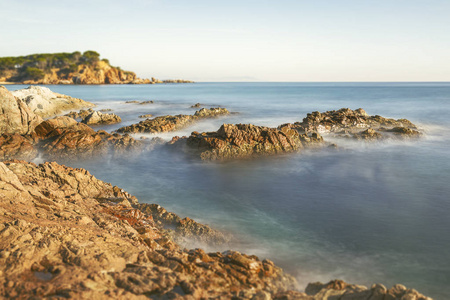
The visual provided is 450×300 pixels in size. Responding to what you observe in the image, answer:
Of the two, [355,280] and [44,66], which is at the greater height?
[44,66]

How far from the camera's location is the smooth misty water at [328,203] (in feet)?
25.2

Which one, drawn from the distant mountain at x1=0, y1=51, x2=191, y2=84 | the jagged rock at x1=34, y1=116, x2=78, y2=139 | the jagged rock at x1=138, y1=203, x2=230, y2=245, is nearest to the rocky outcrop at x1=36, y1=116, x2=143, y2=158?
the jagged rock at x1=34, y1=116, x2=78, y2=139

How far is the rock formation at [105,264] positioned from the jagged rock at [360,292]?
0.05 feet

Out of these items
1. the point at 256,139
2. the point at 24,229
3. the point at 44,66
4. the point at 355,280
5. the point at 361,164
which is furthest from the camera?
the point at 44,66

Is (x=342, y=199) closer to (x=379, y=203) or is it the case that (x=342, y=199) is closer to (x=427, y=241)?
(x=379, y=203)

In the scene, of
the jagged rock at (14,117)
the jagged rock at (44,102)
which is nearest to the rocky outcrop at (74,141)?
the jagged rock at (14,117)

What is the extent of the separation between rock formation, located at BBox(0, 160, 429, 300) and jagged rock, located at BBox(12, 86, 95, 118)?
2624 cm

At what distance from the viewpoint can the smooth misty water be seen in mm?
7688

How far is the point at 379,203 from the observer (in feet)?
37.3

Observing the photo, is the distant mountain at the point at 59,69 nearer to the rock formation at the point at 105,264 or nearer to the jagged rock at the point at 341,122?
the jagged rock at the point at 341,122

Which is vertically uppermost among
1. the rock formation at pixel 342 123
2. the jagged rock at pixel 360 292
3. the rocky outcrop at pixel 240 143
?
the rock formation at pixel 342 123

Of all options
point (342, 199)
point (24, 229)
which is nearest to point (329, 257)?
point (342, 199)

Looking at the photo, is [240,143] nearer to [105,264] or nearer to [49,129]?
[49,129]

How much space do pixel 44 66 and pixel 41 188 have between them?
15874cm
